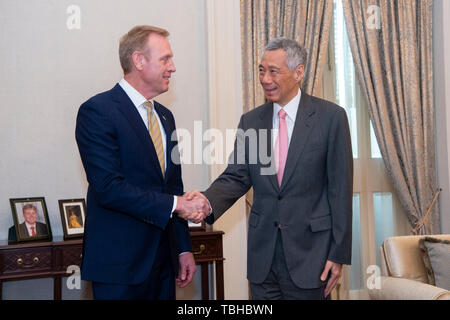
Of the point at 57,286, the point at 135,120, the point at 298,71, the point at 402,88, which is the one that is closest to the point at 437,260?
the point at 298,71

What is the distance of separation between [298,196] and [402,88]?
2.74 metres

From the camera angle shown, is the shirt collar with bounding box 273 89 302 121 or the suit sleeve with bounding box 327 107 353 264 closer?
the suit sleeve with bounding box 327 107 353 264

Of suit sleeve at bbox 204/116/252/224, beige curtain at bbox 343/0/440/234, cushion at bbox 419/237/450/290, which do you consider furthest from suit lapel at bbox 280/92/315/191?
beige curtain at bbox 343/0/440/234

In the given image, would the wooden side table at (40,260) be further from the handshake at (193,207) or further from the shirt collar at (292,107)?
the shirt collar at (292,107)

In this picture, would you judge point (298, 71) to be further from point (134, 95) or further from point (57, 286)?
point (57, 286)

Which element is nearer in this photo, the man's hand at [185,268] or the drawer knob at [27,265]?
the man's hand at [185,268]

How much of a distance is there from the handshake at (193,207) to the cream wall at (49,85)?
1592 millimetres

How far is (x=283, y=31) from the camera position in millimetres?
4215

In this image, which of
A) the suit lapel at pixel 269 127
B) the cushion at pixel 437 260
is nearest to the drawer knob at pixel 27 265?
the suit lapel at pixel 269 127

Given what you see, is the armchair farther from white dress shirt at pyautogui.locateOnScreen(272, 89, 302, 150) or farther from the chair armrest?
white dress shirt at pyautogui.locateOnScreen(272, 89, 302, 150)

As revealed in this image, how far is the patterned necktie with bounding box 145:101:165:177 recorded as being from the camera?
2.31 metres

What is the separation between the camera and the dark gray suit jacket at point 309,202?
2.26 meters

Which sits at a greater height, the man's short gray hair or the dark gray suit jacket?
the man's short gray hair

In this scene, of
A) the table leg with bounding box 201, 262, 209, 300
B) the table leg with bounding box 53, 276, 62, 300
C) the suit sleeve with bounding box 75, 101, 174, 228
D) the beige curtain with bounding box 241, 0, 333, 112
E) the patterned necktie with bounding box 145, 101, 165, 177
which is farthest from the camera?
the beige curtain with bounding box 241, 0, 333, 112
